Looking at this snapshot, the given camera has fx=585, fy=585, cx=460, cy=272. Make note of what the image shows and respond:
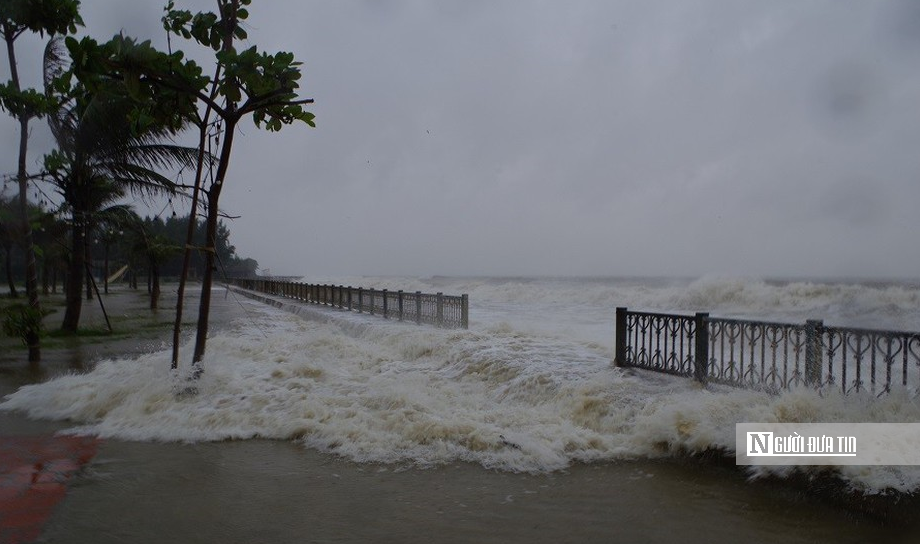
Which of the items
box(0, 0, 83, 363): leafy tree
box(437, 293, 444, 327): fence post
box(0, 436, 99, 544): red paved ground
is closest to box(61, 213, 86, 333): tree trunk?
box(0, 0, 83, 363): leafy tree

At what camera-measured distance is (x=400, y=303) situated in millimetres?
Answer: 16797

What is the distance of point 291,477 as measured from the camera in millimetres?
4789

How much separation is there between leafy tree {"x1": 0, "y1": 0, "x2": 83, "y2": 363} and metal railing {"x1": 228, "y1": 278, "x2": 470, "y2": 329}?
8.28 m

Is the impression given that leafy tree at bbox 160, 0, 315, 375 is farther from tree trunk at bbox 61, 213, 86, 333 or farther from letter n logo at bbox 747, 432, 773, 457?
tree trunk at bbox 61, 213, 86, 333

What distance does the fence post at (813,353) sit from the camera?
5.70 metres

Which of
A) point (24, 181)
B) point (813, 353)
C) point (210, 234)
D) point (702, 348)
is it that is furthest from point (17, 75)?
point (813, 353)

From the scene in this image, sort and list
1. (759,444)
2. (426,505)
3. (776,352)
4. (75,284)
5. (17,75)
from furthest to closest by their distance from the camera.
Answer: (75,284) < (17,75) < (776,352) < (759,444) < (426,505)

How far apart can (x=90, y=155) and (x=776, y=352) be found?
560 inches

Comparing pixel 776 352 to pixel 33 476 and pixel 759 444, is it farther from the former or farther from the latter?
pixel 33 476

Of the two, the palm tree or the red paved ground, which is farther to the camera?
the palm tree

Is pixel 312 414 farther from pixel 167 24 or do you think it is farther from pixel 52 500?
pixel 167 24

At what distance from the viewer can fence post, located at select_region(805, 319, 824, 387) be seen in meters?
5.70

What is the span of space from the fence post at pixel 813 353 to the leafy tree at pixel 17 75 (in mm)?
11948

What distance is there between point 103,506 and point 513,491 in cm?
293
